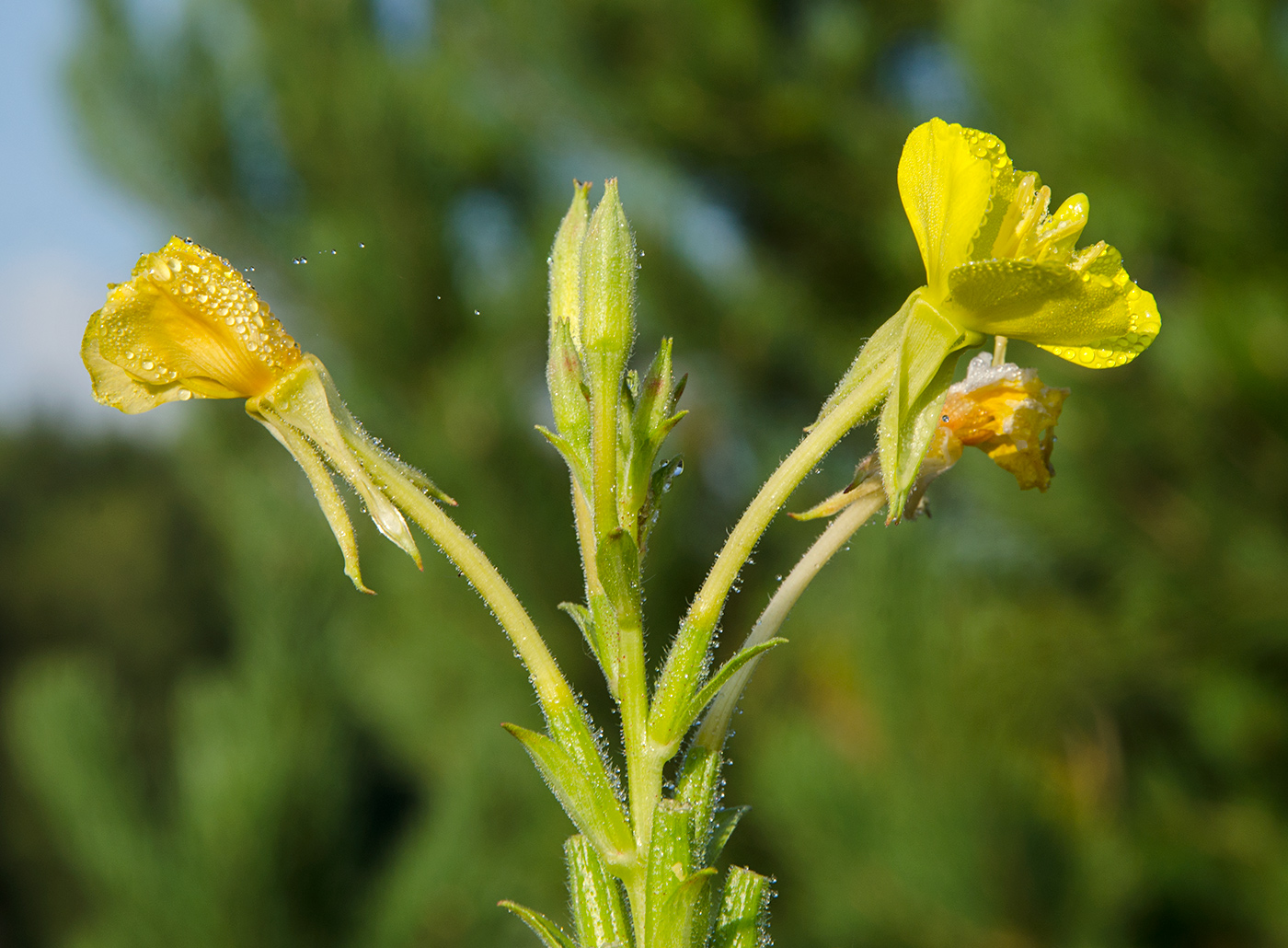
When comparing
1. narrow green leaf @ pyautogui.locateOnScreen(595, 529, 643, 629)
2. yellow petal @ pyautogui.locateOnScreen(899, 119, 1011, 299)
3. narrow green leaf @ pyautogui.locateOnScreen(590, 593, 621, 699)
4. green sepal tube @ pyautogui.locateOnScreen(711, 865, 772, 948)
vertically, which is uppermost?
yellow petal @ pyautogui.locateOnScreen(899, 119, 1011, 299)

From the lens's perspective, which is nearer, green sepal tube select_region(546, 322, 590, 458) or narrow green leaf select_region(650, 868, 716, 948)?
narrow green leaf select_region(650, 868, 716, 948)

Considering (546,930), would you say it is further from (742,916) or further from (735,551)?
(735,551)

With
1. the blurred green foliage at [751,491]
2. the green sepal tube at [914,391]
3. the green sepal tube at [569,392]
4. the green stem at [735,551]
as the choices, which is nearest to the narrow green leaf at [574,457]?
the green sepal tube at [569,392]

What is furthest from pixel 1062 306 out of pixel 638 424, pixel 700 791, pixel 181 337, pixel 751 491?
pixel 751 491

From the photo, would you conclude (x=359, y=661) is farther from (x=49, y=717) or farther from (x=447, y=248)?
(x=447, y=248)

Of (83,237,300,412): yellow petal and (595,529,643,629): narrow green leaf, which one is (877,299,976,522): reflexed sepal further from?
(83,237,300,412): yellow petal

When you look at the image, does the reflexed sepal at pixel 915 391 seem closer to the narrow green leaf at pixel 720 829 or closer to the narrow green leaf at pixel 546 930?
the narrow green leaf at pixel 720 829

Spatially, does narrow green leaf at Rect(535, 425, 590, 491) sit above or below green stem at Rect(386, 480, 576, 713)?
above

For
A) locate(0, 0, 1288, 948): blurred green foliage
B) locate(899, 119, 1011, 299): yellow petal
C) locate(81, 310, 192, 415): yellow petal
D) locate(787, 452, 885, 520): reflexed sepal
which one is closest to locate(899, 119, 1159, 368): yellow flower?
locate(899, 119, 1011, 299): yellow petal
